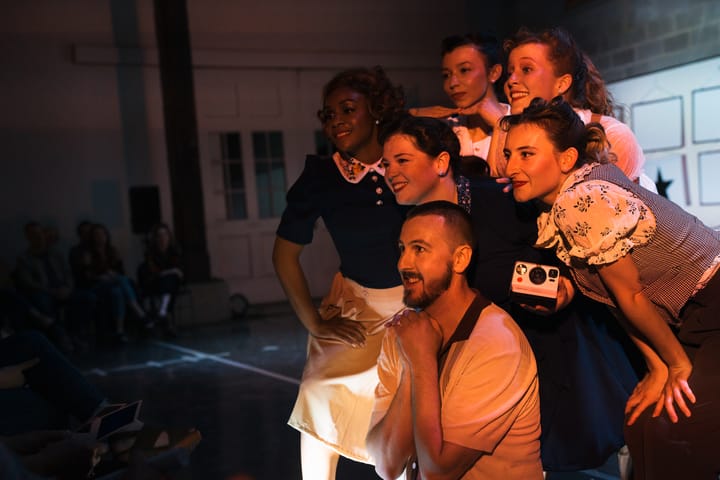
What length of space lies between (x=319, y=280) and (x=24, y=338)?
6319 millimetres

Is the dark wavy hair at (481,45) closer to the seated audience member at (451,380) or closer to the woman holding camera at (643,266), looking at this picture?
the woman holding camera at (643,266)

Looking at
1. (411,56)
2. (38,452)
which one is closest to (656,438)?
(38,452)

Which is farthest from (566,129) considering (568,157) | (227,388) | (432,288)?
(227,388)

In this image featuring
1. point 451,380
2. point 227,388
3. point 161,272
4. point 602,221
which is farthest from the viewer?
point 161,272

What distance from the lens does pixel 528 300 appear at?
2012 millimetres

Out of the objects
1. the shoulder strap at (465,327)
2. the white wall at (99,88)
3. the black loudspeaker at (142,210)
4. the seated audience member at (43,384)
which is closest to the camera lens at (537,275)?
the shoulder strap at (465,327)

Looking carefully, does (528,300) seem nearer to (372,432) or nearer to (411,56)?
(372,432)

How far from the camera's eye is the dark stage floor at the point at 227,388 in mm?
3439

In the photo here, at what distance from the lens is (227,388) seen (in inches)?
194

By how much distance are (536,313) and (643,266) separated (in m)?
0.38

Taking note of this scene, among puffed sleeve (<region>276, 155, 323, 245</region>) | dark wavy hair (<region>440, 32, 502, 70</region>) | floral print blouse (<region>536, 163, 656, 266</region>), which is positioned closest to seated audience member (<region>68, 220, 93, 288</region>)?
puffed sleeve (<region>276, 155, 323, 245</region>)

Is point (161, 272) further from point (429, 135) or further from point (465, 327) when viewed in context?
point (465, 327)

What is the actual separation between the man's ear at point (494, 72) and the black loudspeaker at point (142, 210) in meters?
6.14

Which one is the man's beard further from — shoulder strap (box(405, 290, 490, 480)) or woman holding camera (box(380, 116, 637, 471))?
woman holding camera (box(380, 116, 637, 471))
